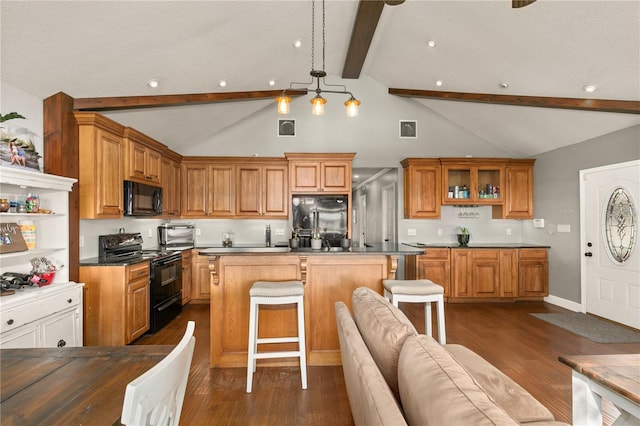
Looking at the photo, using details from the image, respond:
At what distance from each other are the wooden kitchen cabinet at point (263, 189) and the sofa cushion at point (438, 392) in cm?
412

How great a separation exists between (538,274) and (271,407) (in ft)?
15.6

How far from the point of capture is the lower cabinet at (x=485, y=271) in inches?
192

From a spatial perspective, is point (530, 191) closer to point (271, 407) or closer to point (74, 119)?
point (271, 407)

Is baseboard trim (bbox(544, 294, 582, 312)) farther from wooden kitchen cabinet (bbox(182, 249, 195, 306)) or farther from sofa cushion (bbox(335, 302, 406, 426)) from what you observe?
wooden kitchen cabinet (bbox(182, 249, 195, 306))

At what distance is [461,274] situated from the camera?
16.0ft

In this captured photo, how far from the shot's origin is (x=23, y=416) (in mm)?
866

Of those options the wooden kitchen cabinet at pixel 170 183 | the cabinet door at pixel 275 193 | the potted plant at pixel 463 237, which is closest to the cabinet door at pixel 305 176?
the cabinet door at pixel 275 193

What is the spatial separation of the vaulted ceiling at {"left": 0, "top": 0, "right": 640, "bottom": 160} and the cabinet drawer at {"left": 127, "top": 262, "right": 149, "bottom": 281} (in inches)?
70.3

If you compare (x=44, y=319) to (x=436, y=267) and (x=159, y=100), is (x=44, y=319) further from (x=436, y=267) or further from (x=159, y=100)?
(x=436, y=267)

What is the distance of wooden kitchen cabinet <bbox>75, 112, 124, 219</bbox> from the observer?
2998 mm

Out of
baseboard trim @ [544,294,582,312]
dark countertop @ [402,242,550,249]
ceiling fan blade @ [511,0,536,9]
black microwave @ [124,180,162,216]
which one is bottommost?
baseboard trim @ [544,294,582,312]

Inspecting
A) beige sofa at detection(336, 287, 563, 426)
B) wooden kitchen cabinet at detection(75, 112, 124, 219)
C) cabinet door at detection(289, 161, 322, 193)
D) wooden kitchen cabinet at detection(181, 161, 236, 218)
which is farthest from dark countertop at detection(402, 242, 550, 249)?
wooden kitchen cabinet at detection(75, 112, 124, 219)

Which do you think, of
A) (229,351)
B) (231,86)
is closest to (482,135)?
(231,86)

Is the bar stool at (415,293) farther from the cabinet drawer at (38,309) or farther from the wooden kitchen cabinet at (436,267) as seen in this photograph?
the cabinet drawer at (38,309)
